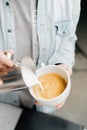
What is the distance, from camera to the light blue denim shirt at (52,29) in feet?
2.26

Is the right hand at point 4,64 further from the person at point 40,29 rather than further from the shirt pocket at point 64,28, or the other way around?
the shirt pocket at point 64,28

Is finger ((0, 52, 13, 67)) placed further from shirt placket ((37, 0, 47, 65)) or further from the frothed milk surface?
shirt placket ((37, 0, 47, 65))

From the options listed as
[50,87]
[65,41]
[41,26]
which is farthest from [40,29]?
[50,87]

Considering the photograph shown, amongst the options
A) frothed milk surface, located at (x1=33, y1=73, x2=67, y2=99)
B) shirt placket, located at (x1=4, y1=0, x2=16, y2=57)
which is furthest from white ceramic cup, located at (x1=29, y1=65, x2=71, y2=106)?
shirt placket, located at (x1=4, y1=0, x2=16, y2=57)

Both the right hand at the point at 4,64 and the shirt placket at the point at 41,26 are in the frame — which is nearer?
the right hand at the point at 4,64

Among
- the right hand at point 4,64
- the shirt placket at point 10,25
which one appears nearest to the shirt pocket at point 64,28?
the shirt placket at point 10,25

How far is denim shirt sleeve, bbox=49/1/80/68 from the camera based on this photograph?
76cm

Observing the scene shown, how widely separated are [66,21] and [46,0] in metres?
0.10

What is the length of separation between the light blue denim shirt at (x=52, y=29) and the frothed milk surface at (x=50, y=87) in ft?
0.63

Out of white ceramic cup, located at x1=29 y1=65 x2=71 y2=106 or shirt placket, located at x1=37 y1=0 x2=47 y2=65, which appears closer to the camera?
white ceramic cup, located at x1=29 y1=65 x2=71 y2=106

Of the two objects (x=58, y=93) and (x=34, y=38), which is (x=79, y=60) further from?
(x=58, y=93)

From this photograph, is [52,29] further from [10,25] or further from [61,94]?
→ [61,94]

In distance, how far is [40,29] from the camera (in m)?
0.72

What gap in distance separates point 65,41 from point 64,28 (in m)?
0.05
